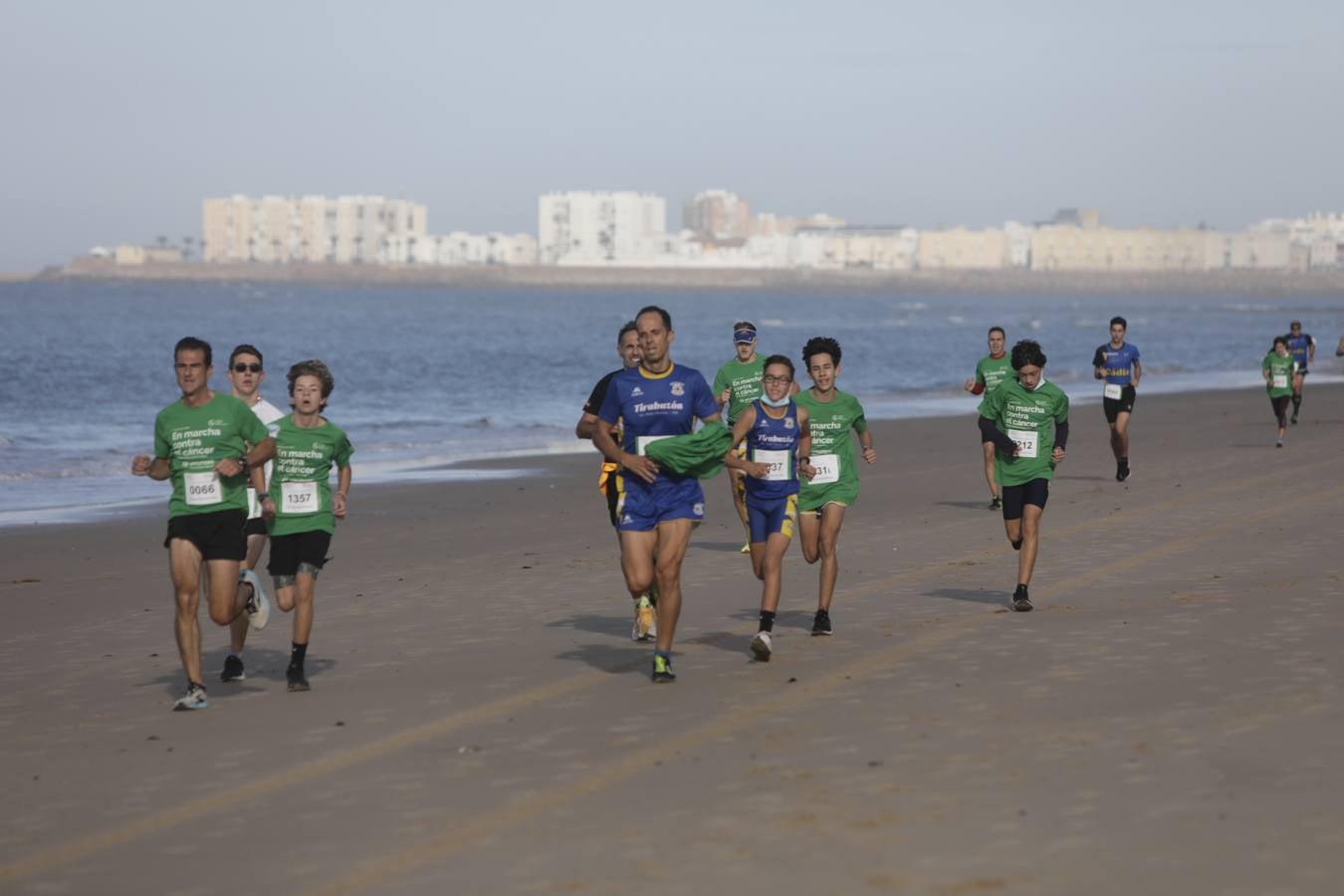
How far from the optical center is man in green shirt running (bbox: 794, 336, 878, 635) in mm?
9992

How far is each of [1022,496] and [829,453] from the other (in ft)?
5.03

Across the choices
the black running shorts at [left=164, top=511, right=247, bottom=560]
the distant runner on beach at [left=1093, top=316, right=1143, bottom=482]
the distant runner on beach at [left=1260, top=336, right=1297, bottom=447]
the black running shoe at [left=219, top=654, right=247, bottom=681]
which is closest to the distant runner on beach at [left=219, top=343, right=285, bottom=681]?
the black running shoe at [left=219, top=654, right=247, bottom=681]

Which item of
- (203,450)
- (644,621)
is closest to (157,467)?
(203,450)

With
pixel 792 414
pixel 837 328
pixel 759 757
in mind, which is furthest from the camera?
pixel 837 328

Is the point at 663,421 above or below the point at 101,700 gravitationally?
above

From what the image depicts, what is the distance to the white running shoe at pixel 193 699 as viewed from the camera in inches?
324

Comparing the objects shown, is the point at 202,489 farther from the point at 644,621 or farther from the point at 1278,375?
the point at 1278,375

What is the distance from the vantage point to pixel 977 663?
29.8 ft

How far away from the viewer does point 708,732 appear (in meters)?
7.62

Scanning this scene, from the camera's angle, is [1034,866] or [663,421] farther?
[663,421]

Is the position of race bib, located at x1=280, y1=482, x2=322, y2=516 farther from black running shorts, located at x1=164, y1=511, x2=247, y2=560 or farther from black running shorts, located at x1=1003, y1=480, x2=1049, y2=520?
black running shorts, located at x1=1003, y1=480, x2=1049, y2=520

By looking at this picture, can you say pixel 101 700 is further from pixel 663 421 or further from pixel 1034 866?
pixel 1034 866

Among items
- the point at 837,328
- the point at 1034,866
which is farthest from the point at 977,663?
the point at 837,328

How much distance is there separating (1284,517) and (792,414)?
749 cm
